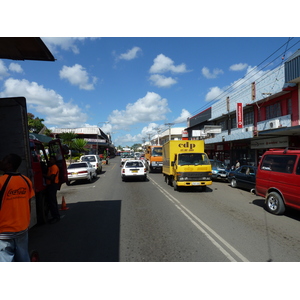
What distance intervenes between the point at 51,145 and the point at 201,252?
5.86 meters

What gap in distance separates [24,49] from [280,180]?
807 centimetres

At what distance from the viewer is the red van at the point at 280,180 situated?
736 centimetres

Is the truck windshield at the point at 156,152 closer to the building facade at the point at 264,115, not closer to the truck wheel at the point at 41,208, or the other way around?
the building facade at the point at 264,115

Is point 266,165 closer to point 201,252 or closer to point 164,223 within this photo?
point 164,223

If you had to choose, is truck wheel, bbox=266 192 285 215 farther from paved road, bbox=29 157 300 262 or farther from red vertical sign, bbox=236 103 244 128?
red vertical sign, bbox=236 103 244 128

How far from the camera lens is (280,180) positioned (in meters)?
7.91

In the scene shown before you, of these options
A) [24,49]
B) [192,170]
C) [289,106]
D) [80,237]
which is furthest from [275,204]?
[289,106]

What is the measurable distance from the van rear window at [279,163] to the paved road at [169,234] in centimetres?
149

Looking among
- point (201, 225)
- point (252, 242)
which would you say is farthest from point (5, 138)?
point (252, 242)

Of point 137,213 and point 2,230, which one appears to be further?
point 137,213

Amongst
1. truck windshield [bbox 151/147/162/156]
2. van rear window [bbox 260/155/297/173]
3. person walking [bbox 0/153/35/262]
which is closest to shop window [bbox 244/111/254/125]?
truck windshield [bbox 151/147/162/156]

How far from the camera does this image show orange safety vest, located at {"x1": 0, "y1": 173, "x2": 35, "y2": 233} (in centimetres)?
318

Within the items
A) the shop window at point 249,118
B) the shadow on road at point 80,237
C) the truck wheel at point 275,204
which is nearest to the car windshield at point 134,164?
the shadow on road at point 80,237

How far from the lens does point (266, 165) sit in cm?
884
